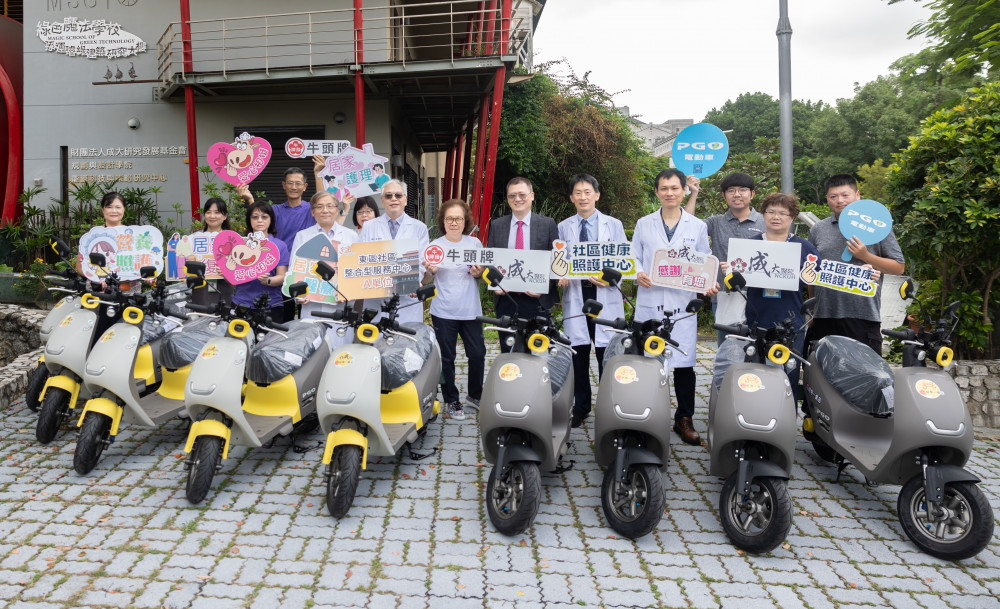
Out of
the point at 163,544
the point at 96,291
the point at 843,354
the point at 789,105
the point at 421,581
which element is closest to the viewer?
the point at 421,581

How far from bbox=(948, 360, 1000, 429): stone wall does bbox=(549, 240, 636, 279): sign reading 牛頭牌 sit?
319 centimetres

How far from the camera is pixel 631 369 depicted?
3346 mm

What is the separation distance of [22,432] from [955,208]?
7.31 metres

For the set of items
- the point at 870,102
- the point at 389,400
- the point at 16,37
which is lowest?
the point at 389,400

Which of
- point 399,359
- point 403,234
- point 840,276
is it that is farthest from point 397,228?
point 840,276

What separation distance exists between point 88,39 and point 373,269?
35.7 feet

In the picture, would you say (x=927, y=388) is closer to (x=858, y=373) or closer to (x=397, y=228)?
(x=858, y=373)

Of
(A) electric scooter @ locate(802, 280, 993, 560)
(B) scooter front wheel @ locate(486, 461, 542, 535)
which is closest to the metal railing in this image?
(A) electric scooter @ locate(802, 280, 993, 560)

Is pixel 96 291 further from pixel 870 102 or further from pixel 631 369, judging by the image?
pixel 870 102

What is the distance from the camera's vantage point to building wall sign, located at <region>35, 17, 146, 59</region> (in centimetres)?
1125

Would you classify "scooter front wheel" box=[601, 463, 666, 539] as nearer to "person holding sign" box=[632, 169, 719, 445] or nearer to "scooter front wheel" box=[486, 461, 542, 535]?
"scooter front wheel" box=[486, 461, 542, 535]

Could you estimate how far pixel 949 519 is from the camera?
308cm

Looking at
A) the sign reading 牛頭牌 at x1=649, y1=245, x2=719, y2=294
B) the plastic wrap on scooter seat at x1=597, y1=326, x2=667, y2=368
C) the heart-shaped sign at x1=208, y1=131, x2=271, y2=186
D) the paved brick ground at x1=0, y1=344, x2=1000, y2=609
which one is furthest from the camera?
the heart-shaped sign at x1=208, y1=131, x2=271, y2=186

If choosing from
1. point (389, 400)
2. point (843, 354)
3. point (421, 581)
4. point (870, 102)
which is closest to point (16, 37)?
point (389, 400)
